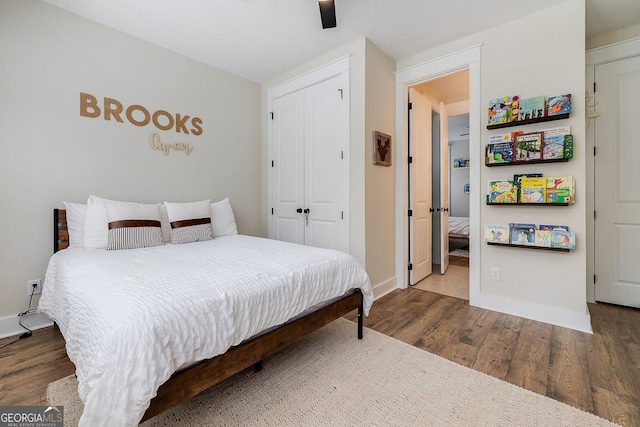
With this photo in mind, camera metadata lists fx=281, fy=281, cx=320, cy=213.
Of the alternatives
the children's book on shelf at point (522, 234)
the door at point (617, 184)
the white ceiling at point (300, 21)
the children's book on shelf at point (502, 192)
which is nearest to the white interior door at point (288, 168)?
the white ceiling at point (300, 21)

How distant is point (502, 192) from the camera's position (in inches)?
101

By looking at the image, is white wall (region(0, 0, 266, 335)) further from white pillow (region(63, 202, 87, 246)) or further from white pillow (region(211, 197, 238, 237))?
white pillow (region(211, 197, 238, 237))

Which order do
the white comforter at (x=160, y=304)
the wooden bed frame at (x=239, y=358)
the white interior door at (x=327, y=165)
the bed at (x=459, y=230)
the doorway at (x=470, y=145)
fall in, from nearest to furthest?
the white comforter at (x=160, y=304) → the wooden bed frame at (x=239, y=358) → the doorway at (x=470, y=145) → the white interior door at (x=327, y=165) → the bed at (x=459, y=230)

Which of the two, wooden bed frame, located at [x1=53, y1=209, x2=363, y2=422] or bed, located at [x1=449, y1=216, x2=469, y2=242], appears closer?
wooden bed frame, located at [x1=53, y1=209, x2=363, y2=422]

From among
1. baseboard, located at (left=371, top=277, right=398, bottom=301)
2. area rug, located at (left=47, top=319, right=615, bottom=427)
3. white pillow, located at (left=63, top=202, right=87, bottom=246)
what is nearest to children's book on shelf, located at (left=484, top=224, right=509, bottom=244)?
baseboard, located at (left=371, top=277, right=398, bottom=301)

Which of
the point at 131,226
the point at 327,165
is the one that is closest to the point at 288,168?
the point at 327,165

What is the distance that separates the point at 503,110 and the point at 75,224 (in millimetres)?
3842

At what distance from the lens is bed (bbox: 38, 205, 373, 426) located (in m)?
0.99

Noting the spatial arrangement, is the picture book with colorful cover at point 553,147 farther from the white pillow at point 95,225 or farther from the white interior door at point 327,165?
the white pillow at point 95,225

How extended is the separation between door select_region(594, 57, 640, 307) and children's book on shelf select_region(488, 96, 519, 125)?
105cm

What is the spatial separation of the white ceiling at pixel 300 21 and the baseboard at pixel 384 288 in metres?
2.58

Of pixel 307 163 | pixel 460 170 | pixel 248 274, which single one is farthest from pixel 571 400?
pixel 460 170

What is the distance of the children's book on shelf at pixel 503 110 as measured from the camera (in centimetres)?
249

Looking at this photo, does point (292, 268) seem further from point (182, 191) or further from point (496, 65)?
point (496, 65)
